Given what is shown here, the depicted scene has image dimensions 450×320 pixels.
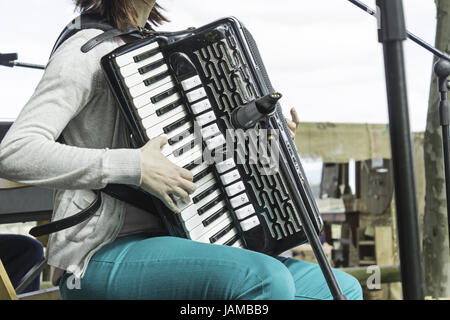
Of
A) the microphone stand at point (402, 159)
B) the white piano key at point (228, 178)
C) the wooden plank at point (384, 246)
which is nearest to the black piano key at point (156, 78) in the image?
the white piano key at point (228, 178)

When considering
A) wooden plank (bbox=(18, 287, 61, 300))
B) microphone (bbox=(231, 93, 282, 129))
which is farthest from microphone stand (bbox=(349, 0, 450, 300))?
wooden plank (bbox=(18, 287, 61, 300))

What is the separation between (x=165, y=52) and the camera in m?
0.99

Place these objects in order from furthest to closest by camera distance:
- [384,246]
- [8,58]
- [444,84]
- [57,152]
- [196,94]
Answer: [384,246], [8,58], [444,84], [196,94], [57,152]

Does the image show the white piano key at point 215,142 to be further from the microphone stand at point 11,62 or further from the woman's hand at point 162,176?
the microphone stand at point 11,62

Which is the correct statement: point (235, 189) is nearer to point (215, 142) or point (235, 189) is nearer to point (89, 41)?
point (215, 142)

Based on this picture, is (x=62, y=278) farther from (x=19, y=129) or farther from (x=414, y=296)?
(x=414, y=296)

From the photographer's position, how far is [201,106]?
3.26 feet

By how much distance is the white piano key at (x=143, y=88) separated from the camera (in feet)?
3.06

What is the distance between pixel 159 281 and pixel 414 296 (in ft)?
1.31

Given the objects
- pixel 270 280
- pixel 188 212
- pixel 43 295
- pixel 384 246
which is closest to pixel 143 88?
pixel 188 212

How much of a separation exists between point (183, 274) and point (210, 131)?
0.27 metres

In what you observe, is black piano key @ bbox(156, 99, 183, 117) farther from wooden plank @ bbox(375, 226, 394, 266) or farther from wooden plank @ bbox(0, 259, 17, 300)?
wooden plank @ bbox(375, 226, 394, 266)
